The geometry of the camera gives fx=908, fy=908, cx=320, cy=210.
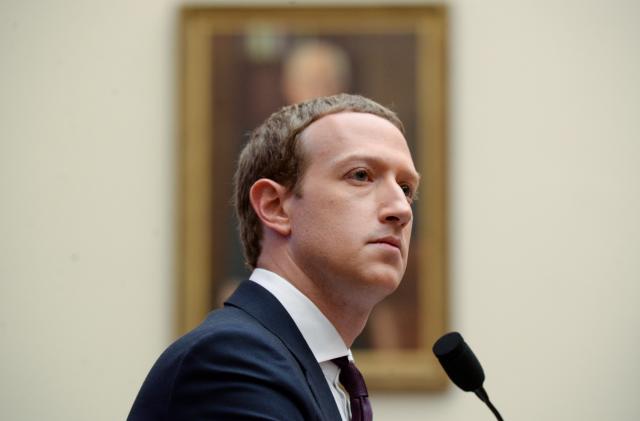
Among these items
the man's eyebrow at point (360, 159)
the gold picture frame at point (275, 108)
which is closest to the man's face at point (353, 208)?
the man's eyebrow at point (360, 159)

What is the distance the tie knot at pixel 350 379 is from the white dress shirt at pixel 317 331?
0.6 inches

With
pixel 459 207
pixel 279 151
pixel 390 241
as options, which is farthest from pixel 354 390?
pixel 459 207

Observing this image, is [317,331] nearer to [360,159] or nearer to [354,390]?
[354,390]

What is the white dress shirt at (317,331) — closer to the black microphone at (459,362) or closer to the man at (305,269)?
the man at (305,269)

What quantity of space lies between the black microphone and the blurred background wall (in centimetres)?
222

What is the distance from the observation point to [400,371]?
4402 millimetres

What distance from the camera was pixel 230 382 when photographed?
183 cm

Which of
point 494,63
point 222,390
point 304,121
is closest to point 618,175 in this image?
point 494,63

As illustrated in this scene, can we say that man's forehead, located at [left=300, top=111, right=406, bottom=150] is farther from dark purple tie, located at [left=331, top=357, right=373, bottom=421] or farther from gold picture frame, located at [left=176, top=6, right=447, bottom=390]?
gold picture frame, located at [left=176, top=6, right=447, bottom=390]

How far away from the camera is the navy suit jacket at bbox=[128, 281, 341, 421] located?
1.82 m

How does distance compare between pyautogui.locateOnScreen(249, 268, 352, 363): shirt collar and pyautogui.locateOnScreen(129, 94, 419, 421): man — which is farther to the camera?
pyautogui.locateOnScreen(249, 268, 352, 363): shirt collar

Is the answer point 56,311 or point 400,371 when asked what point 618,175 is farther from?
point 56,311

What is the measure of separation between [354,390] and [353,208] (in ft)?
1.52

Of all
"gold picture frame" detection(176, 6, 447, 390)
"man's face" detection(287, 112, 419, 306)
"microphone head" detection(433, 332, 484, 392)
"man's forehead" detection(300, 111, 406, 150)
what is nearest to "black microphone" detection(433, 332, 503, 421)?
"microphone head" detection(433, 332, 484, 392)
